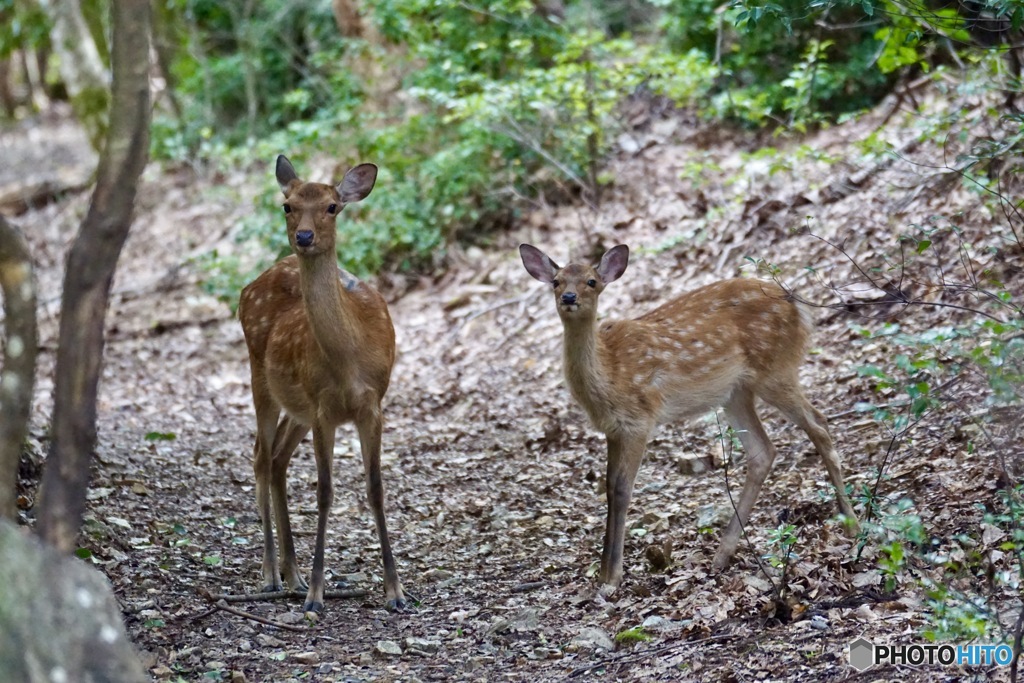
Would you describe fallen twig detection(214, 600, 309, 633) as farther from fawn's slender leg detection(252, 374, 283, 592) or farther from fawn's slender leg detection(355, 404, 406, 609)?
fawn's slender leg detection(252, 374, 283, 592)

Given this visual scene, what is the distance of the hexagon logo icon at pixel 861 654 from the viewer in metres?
4.21

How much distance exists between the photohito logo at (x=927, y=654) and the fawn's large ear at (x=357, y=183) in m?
3.60

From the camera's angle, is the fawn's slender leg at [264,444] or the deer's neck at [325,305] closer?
the deer's neck at [325,305]

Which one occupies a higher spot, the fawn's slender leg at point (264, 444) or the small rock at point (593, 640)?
the fawn's slender leg at point (264, 444)

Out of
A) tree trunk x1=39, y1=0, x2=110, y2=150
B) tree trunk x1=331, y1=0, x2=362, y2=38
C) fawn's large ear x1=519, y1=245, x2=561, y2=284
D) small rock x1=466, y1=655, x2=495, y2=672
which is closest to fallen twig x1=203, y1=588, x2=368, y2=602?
small rock x1=466, y1=655, x2=495, y2=672

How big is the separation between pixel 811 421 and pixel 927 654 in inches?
84.3

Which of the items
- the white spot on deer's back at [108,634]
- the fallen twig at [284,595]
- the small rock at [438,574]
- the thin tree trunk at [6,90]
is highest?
the thin tree trunk at [6,90]

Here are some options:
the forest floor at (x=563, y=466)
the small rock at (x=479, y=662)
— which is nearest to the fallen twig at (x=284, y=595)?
the forest floor at (x=563, y=466)

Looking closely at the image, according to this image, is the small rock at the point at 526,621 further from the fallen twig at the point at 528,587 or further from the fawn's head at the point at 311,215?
the fawn's head at the point at 311,215

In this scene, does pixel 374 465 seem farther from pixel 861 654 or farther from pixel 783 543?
pixel 861 654

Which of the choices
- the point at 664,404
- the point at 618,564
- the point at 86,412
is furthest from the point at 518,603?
the point at 86,412

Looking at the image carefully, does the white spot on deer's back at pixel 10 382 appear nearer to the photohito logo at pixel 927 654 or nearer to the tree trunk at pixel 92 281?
the tree trunk at pixel 92 281

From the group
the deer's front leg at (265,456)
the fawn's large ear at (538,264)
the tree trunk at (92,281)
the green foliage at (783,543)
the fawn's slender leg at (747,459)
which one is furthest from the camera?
the fawn's large ear at (538,264)

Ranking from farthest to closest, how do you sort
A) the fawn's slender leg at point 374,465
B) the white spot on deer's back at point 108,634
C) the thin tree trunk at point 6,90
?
the thin tree trunk at point 6,90
the fawn's slender leg at point 374,465
the white spot on deer's back at point 108,634
